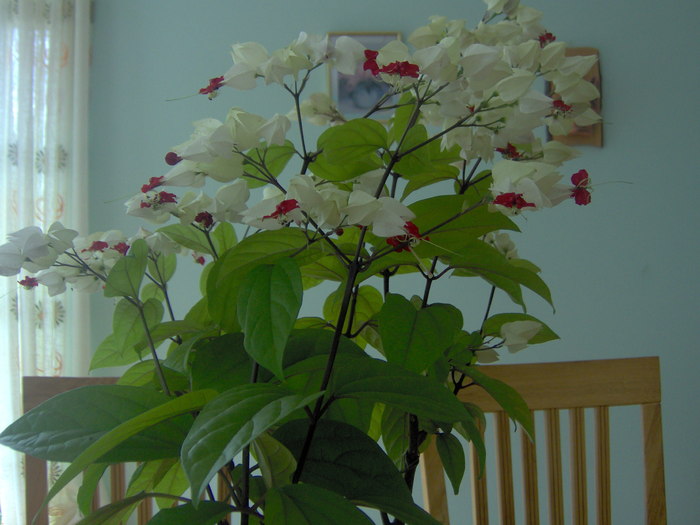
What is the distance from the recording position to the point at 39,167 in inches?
73.0

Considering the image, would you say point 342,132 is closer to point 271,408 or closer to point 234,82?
point 234,82

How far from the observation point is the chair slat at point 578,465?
106cm

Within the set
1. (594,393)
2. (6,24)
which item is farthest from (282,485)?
(6,24)

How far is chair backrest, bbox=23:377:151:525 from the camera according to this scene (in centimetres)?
95

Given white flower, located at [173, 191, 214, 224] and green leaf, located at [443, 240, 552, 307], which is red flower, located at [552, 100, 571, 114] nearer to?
green leaf, located at [443, 240, 552, 307]

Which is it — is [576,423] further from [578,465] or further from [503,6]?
[503,6]

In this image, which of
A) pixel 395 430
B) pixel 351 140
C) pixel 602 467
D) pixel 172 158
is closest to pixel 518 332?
pixel 395 430

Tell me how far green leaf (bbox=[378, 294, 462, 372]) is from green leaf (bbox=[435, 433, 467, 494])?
123mm

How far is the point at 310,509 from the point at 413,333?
0.15 metres

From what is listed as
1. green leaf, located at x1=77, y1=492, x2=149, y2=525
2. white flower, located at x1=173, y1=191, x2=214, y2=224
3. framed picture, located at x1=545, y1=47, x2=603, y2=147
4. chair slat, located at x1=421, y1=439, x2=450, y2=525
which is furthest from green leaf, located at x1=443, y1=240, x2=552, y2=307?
framed picture, located at x1=545, y1=47, x2=603, y2=147

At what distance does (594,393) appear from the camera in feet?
3.49

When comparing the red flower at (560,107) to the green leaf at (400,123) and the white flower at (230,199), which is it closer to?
the green leaf at (400,123)

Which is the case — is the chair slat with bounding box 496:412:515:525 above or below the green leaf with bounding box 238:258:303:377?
below

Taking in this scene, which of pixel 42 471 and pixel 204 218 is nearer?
pixel 204 218
